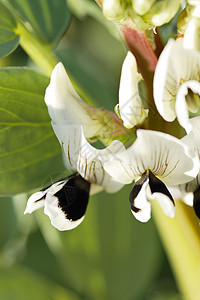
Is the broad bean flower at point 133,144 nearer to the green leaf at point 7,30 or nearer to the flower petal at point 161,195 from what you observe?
the flower petal at point 161,195

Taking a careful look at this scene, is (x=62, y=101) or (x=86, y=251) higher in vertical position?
(x=62, y=101)

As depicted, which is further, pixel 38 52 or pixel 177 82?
pixel 38 52

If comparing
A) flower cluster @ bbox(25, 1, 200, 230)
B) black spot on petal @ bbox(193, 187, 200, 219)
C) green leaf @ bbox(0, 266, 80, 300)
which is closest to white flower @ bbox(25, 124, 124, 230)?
flower cluster @ bbox(25, 1, 200, 230)

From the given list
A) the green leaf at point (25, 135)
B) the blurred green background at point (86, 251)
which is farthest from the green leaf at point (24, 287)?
the green leaf at point (25, 135)

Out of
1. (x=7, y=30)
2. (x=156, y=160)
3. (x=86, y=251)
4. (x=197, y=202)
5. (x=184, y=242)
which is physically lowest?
(x=86, y=251)

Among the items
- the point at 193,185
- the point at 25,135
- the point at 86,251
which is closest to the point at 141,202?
the point at 193,185

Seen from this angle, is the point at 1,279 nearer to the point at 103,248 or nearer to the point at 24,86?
the point at 103,248

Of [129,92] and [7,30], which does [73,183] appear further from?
[7,30]
